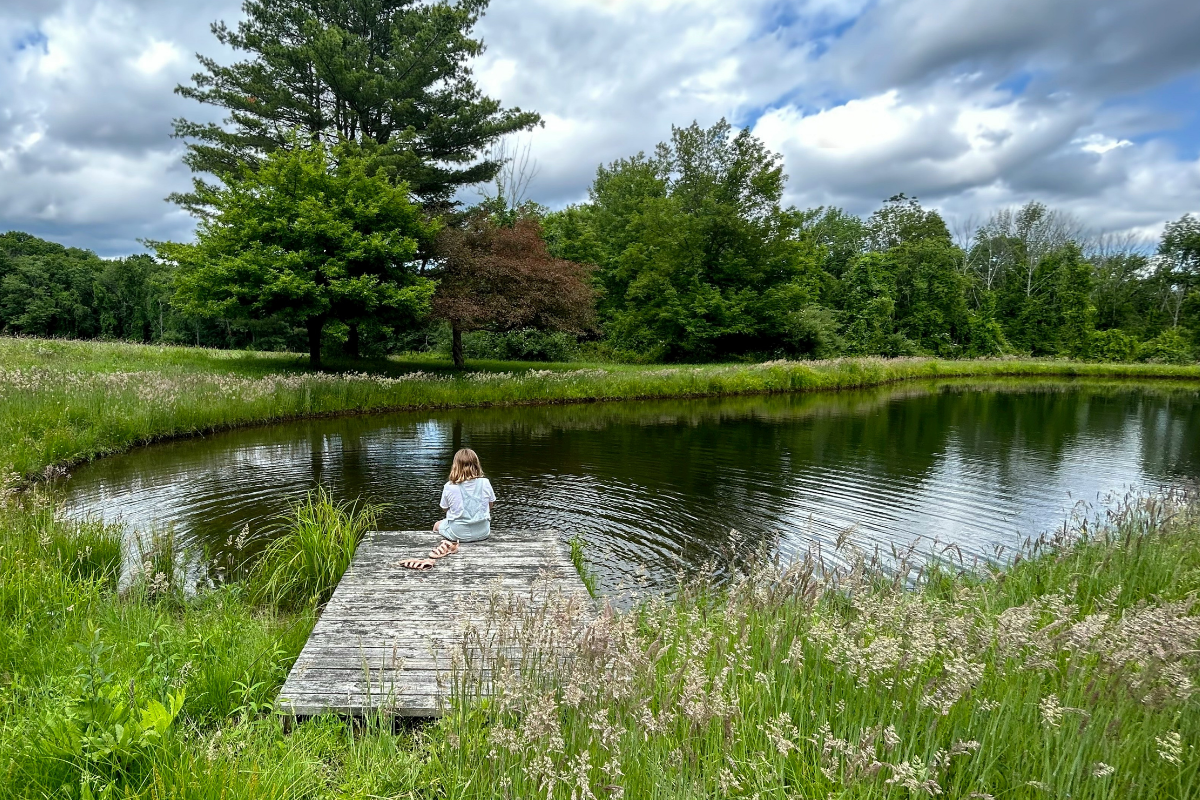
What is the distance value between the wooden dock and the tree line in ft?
53.1

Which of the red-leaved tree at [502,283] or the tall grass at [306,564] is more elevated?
the red-leaved tree at [502,283]

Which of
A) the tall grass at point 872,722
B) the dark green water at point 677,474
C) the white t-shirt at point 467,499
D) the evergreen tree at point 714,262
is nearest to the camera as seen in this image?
the tall grass at point 872,722

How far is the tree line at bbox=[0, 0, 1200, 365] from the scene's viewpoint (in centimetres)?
2136

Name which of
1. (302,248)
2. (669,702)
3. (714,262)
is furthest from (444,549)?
(714,262)

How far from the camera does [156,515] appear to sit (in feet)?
29.2

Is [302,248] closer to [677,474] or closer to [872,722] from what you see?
[677,474]

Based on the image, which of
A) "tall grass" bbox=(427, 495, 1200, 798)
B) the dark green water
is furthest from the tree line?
"tall grass" bbox=(427, 495, 1200, 798)

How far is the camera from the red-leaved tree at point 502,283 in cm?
2345

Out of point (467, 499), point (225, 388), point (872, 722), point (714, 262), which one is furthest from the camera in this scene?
point (714, 262)

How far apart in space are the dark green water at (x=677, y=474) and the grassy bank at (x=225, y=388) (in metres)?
0.84

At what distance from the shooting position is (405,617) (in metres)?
4.98

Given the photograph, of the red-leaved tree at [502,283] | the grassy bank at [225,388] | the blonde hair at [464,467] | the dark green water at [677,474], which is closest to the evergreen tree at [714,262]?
the grassy bank at [225,388]

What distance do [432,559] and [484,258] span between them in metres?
19.6

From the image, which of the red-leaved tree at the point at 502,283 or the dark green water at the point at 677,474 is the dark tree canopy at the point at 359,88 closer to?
the red-leaved tree at the point at 502,283
